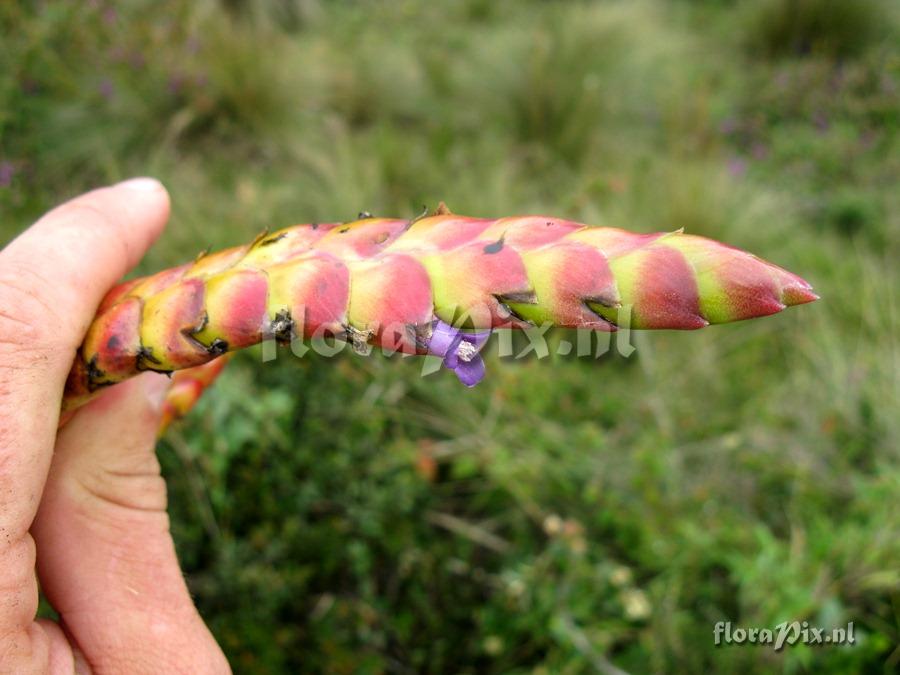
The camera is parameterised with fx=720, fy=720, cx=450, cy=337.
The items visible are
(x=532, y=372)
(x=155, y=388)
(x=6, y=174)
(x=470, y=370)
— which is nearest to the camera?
(x=470, y=370)

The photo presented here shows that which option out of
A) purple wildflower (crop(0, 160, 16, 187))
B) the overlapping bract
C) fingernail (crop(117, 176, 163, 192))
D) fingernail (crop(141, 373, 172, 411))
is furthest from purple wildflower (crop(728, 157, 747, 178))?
the overlapping bract

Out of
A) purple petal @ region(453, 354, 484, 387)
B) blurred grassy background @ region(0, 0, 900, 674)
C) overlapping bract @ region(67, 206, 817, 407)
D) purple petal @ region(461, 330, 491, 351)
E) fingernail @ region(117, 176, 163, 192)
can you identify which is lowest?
blurred grassy background @ region(0, 0, 900, 674)

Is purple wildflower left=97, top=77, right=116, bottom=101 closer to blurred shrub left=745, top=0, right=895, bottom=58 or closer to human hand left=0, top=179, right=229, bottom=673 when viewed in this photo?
human hand left=0, top=179, right=229, bottom=673

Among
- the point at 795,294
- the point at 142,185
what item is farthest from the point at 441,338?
the point at 142,185

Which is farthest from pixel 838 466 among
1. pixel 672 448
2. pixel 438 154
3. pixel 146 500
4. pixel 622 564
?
pixel 438 154

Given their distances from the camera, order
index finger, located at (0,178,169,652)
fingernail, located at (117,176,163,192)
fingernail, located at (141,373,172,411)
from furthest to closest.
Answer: fingernail, located at (117,176,163,192), fingernail, located at (141,373,172,411), index finger, located at (0,178,169,652)

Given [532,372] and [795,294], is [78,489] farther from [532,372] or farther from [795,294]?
[532,372]

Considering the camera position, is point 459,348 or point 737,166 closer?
point 459,348
